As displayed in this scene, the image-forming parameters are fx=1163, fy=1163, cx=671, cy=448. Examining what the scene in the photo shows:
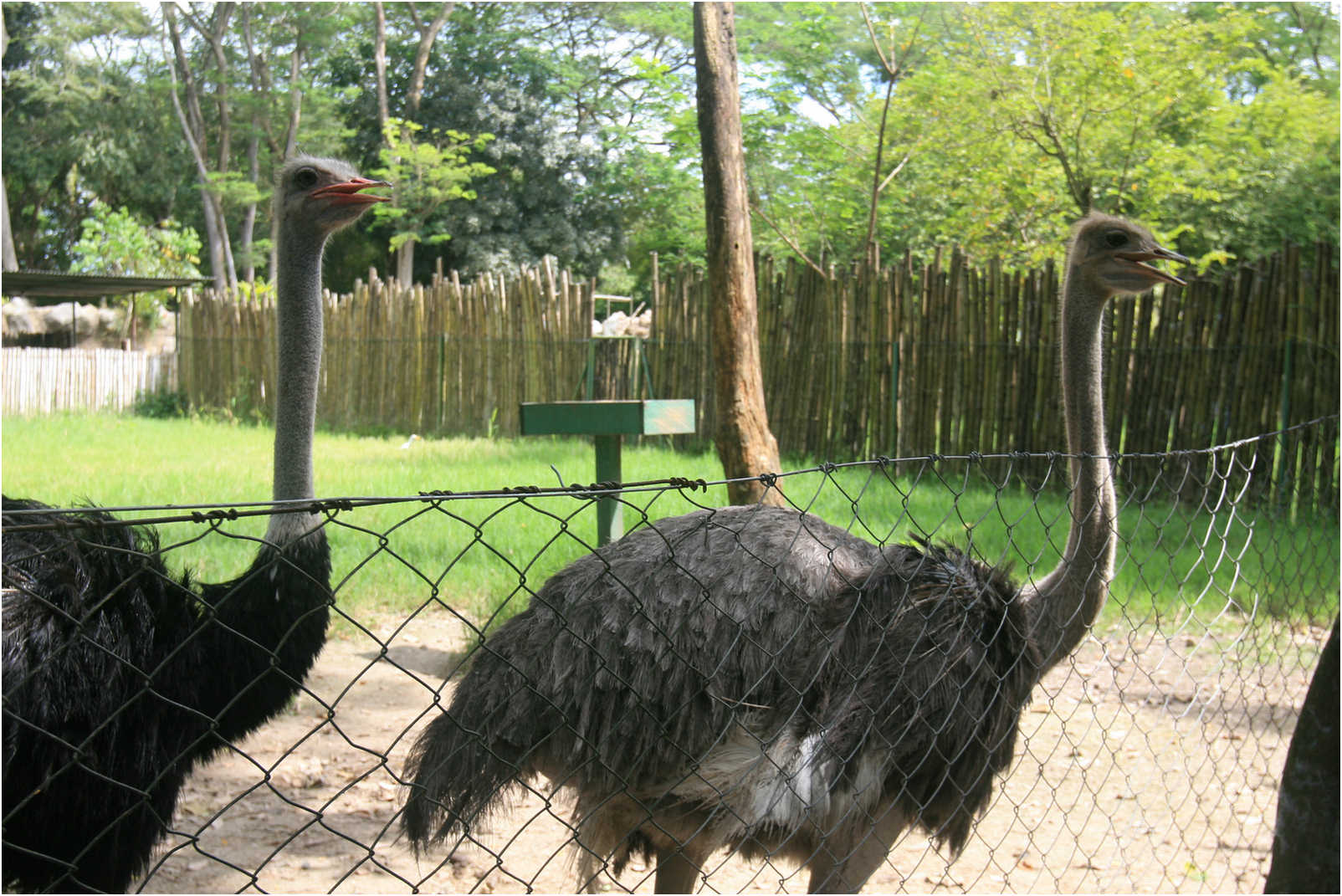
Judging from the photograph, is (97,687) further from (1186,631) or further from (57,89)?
(57,89)

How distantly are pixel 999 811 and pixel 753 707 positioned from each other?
1561 mm

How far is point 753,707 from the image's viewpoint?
2.29 meters

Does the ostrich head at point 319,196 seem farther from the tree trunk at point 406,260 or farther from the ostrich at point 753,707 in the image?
the tree trunk at point 406,260

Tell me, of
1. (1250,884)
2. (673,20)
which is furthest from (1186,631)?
(673,20)

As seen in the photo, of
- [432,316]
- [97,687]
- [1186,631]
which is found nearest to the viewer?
[97,687]

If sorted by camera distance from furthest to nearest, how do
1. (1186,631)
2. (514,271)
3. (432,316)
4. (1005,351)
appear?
1. (514,271)
2. (432,316)
3. (1005,351)
4. (1186,631)

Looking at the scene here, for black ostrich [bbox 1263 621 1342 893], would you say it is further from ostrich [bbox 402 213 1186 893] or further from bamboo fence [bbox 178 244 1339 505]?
bamboo fence [bbox 178 244 1339 505]

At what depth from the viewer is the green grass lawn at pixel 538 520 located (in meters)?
4.95

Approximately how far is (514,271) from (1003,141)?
1162 cm

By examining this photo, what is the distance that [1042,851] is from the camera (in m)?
3.13

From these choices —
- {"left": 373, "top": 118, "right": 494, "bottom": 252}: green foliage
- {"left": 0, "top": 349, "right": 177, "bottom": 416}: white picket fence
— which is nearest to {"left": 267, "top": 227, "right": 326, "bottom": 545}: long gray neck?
{"left": 0, "top": 349, "right": 177, "bottom": 416}: white picket fence

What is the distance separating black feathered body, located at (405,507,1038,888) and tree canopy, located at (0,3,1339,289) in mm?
7202

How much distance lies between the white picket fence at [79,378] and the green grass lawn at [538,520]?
17.0ft

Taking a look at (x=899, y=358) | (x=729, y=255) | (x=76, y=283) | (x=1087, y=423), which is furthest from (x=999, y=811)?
(x=76, y=283)
